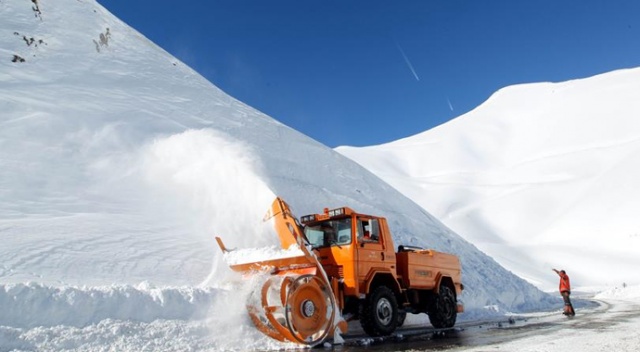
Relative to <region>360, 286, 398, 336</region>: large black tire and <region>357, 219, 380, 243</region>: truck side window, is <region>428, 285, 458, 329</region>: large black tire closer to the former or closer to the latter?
<region>360, 286, 398, 336</region>: large black tire

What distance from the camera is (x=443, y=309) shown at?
498 inches

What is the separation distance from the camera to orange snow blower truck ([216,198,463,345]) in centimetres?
898

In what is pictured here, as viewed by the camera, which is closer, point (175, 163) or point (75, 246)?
point (75, 246)

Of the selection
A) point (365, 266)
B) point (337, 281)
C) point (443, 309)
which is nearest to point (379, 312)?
point (365, 266)

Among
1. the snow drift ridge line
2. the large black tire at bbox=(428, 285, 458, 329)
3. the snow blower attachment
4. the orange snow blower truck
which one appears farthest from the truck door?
the snow drift ridge line

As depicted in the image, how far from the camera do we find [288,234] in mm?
9656

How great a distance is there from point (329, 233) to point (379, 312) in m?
1.81

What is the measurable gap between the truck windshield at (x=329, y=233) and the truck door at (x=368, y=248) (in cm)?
24

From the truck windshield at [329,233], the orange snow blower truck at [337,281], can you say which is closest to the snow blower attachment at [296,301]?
the orange snow blower truck at [337,281]

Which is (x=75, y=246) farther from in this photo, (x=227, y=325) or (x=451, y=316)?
(x=451, y=316)

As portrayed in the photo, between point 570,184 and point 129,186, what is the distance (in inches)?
2279

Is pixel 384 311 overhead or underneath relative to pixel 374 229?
underneath

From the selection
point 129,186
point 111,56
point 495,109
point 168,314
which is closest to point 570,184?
point 111,56

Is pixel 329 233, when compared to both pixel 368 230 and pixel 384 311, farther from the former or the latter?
pixel 384 311
